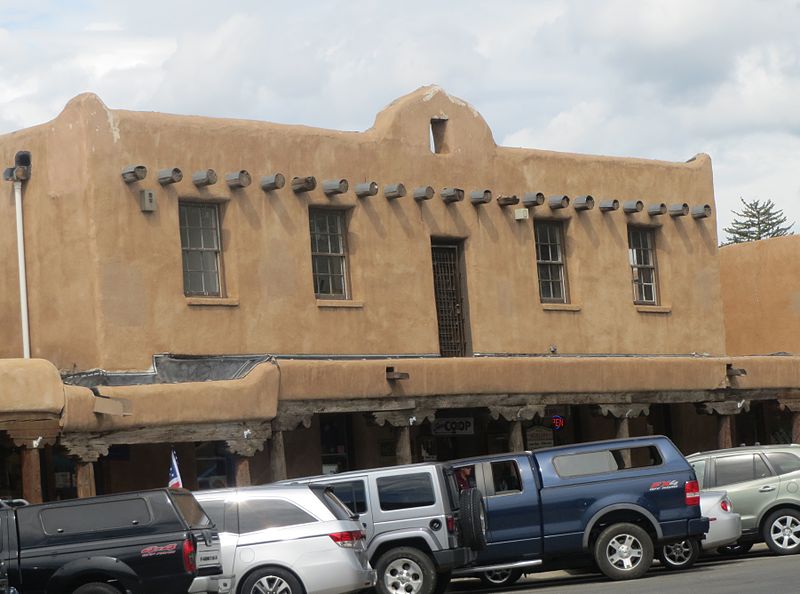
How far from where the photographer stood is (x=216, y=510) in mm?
16406

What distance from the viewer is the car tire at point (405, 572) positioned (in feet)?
58.8

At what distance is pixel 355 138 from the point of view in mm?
26547

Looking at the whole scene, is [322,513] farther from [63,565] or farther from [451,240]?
[451,240]

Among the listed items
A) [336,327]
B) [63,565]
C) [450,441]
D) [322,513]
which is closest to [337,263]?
[336,327]

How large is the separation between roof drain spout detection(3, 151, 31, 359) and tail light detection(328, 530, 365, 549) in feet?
31.7

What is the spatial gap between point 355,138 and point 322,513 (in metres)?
11.5

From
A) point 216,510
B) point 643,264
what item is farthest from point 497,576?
point 643,264

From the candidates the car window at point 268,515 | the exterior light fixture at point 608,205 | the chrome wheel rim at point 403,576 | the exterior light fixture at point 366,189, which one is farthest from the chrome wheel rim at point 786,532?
the exterior light fixture at point 608,205

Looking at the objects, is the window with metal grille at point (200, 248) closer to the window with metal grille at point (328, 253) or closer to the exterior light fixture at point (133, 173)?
the exterior light fixture at point (133, 173)

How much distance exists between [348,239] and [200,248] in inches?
110

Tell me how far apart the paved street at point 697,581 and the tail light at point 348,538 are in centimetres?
275

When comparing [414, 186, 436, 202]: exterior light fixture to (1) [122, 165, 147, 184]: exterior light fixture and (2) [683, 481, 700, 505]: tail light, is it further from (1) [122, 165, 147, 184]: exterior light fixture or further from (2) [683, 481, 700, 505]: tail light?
(2) [683, 481, 700, 505]: tail light

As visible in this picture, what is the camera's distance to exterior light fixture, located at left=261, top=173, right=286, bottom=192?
24.8m

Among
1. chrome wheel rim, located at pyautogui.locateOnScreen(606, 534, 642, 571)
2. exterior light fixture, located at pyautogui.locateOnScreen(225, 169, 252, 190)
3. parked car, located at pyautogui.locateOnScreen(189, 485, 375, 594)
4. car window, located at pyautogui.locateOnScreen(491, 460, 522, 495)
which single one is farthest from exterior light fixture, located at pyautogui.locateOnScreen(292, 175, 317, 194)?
parked car, located at pyautogui.locateOnScreen(189, 485, 375, 594)
